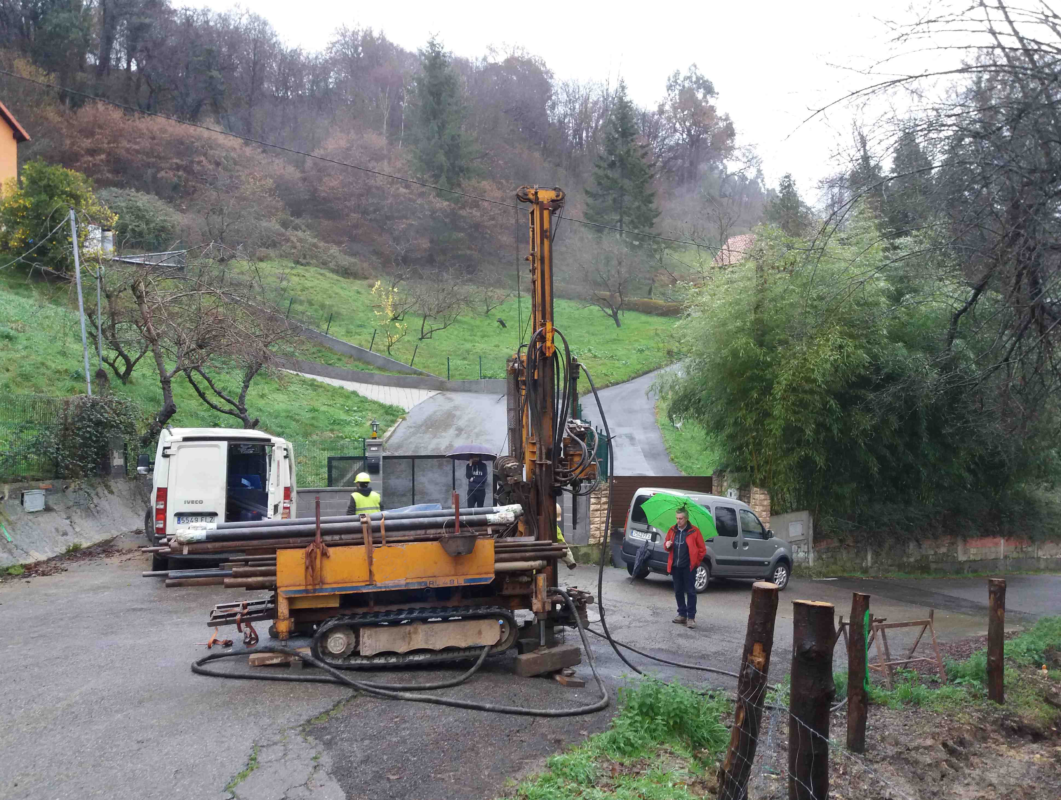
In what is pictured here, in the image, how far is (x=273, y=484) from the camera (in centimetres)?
1385

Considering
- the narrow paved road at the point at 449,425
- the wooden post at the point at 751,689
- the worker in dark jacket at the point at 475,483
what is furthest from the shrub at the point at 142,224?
the wooden post at the point at 751,689

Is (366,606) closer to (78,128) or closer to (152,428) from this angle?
(152,428)

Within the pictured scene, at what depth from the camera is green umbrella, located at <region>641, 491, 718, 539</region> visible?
1464cm

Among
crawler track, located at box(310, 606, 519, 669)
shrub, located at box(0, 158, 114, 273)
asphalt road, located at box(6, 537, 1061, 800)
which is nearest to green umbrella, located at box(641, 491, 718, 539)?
asphalt road, located at box(6, 537, 1061, 800)

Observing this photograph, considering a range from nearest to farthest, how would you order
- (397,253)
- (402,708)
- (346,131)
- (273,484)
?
(402,708) → (273,484) → (397,253) → (346,131)

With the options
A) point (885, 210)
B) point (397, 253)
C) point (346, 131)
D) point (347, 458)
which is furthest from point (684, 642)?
point (346, 131)

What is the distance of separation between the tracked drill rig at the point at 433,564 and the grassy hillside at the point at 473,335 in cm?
2996

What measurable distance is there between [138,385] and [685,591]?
61.8 feet

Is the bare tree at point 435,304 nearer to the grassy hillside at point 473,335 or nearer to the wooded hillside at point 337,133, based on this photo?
the grassy hillside at point 473,335

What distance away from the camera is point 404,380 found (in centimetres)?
3706

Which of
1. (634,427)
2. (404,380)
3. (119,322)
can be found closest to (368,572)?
(119,322)

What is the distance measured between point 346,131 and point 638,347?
34.0 metres

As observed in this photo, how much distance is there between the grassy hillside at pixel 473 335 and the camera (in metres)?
41.5

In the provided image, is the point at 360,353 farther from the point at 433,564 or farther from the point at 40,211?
the point at 433,564
